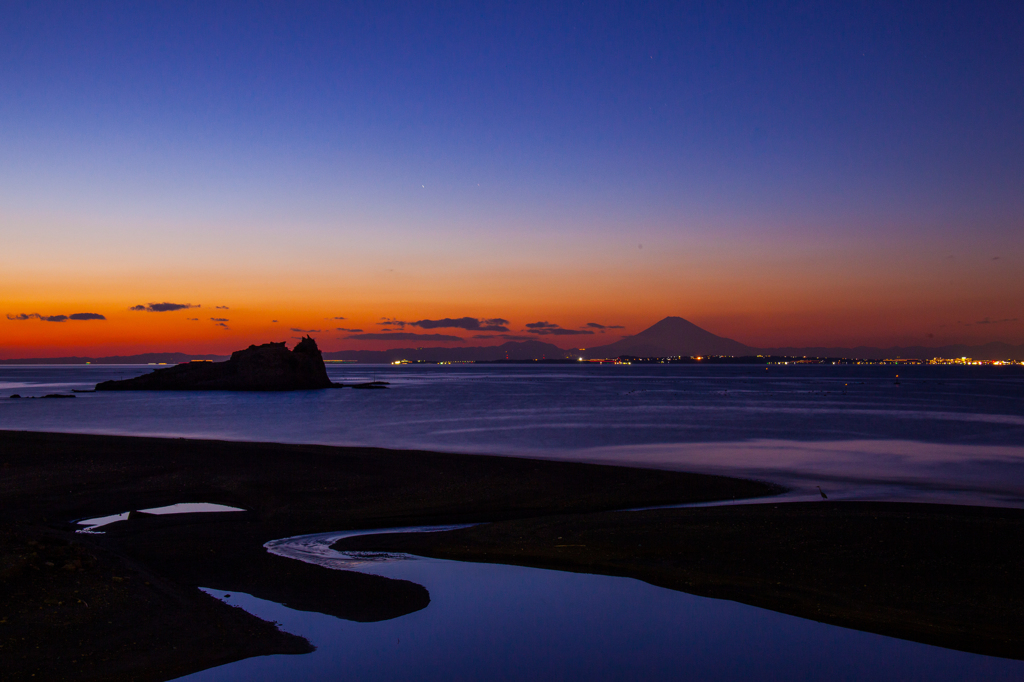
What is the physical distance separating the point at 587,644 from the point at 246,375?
89891 millimetres

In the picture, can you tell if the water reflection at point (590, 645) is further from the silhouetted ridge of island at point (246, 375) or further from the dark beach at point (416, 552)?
the silhouetted ridge of island at point (246, 375)

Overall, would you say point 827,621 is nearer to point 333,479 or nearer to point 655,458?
point 333,479

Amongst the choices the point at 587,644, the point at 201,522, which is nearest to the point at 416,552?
the point at 587,644

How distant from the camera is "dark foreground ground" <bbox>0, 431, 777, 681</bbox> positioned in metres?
7.80

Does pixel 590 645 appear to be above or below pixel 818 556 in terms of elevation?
below

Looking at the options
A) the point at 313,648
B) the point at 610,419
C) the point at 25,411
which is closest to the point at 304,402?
the point at 25,411

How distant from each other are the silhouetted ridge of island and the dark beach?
72.7m

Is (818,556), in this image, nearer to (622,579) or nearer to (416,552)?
(622,579)

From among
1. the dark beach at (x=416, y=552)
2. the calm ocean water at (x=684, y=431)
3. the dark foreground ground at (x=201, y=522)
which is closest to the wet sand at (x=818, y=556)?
the dark beach at (x=416, y=552)

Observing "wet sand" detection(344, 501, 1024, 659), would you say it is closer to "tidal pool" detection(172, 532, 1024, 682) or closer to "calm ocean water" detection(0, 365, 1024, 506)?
"tidal pool" detection(172, 532, 1024, 682)

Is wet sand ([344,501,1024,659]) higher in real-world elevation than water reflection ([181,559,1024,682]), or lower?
higher

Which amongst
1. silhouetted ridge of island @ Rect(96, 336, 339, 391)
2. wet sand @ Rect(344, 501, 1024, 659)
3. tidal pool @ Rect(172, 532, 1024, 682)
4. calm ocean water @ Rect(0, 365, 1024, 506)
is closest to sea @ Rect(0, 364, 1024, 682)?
tidal pool @ Rect(172, 532, 1024, 682)

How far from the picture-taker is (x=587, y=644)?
8.51m

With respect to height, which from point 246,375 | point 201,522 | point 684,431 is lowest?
point 684,431
